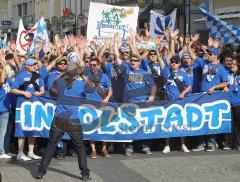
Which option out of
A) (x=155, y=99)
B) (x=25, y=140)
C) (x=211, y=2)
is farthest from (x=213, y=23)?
(x=211, y=2)

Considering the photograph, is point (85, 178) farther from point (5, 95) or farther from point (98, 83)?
point (5, 95)

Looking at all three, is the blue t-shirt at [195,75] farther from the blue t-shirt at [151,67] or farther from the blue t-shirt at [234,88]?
the blue t-shirt at [234,88]

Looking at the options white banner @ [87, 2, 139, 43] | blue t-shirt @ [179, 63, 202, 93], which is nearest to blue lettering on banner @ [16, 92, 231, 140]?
Result: blue t-shirt @ [179, 63, 202, 93]

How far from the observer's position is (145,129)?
32.3 feet

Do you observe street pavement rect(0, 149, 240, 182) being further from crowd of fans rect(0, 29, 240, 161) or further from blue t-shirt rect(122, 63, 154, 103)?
blue t-shirt rect(122, 63, 154, 103)

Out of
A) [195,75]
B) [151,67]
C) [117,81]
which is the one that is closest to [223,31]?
[195,75]

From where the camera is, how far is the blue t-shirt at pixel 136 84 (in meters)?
9.72

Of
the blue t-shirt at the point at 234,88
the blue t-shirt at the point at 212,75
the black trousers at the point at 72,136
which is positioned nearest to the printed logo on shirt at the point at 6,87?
the black trousers at the point at 72,136

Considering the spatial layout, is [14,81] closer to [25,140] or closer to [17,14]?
[25,140]

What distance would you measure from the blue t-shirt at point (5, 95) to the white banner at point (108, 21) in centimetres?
442

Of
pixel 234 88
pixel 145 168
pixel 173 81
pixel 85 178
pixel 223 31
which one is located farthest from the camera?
pixel 223 31

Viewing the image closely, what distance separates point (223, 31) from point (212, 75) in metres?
1.76

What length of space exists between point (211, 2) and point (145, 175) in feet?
64.3

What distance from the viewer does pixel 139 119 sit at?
32.2ft
